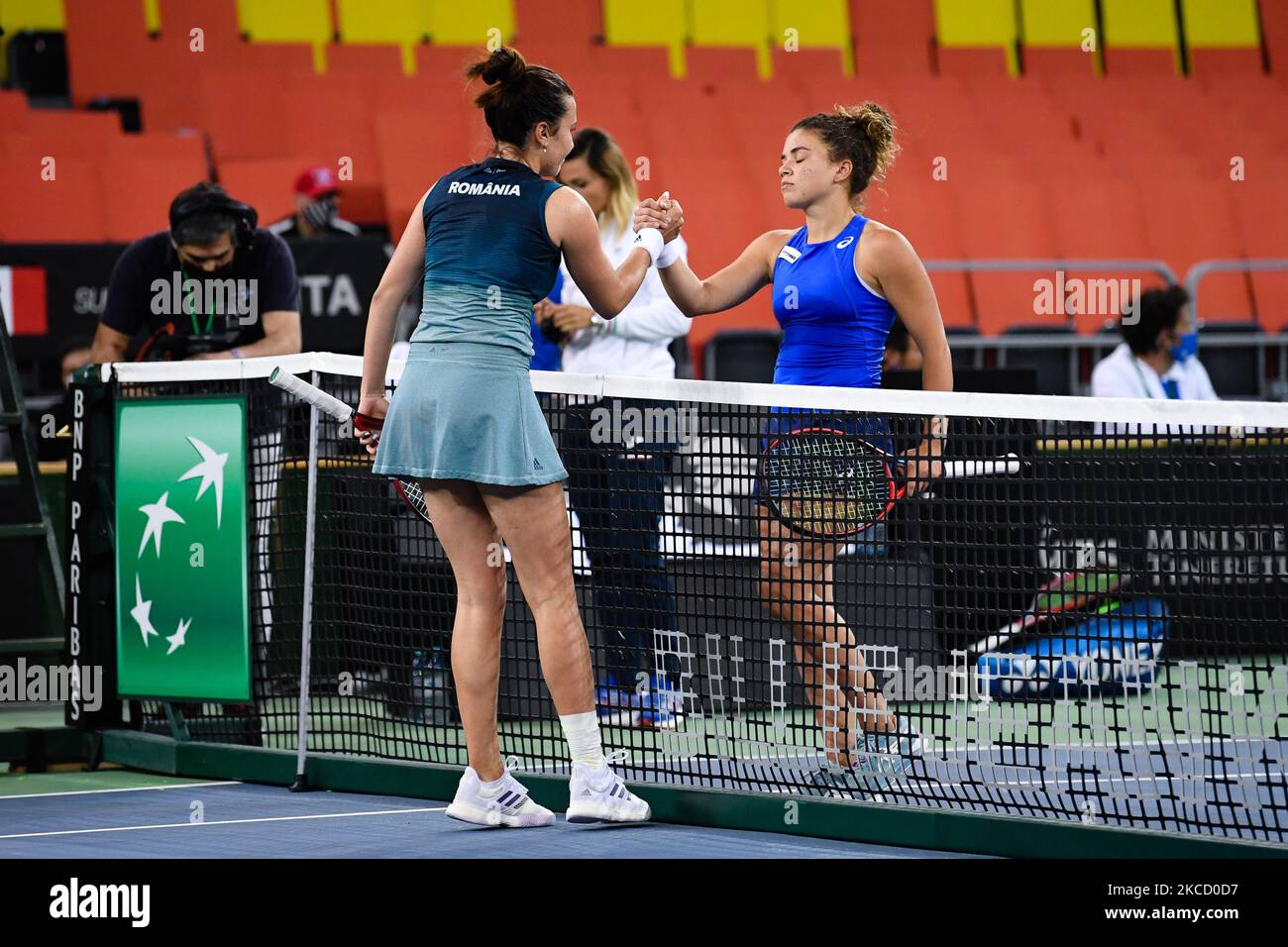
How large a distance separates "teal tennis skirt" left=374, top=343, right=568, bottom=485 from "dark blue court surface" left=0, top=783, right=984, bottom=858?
852 mm

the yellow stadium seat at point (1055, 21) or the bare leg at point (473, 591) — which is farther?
the yellow stadium seat at point (1055, 21)

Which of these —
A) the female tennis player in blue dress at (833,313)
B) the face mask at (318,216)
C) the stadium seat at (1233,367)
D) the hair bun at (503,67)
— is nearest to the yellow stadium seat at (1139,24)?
the stadium seat at (1233,367)

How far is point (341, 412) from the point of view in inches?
196

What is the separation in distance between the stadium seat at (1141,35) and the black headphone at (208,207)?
11.0 m

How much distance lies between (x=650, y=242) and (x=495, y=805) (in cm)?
146

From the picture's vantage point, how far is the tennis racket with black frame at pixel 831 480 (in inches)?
174

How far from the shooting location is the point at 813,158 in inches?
188

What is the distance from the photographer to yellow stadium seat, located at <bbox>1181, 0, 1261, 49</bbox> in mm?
15742

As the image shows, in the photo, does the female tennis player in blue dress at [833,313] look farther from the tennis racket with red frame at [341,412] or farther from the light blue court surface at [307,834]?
the tennis racket with red frame at [341,412]

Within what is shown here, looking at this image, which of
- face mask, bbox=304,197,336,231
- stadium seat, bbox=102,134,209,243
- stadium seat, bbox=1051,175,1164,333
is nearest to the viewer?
face mask, bbox=304,197,336,231

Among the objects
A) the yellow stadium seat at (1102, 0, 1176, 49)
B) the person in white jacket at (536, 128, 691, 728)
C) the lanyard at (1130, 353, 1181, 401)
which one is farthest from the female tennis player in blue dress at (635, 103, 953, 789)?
the yellow stadium seat at (1102, 0, 1176, 49)

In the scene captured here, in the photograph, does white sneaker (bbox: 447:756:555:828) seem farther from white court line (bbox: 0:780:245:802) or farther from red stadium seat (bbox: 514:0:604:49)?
red stadium seat (bbox: 514:0:604:49)
